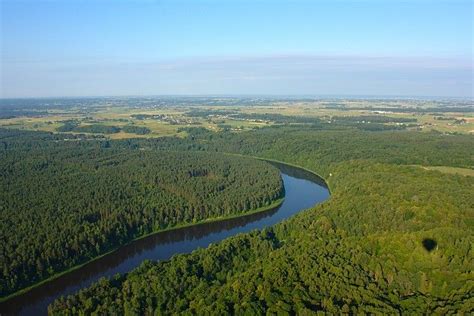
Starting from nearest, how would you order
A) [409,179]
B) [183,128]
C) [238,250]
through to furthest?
1. [238,250]
2. [409,179]
3. [183,128]

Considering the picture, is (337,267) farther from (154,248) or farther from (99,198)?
(99,198)

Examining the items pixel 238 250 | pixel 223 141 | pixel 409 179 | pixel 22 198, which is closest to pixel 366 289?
pixel 238 250

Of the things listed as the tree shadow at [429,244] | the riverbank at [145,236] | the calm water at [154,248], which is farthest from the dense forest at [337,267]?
the riverbank at [145,236]

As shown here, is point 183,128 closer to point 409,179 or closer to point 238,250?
point 409,179

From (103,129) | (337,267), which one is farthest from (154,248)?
(103,129)

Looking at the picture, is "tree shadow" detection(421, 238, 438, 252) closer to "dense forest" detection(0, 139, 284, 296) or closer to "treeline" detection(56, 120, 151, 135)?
"dense forest" detection(0, 139, 284, 296)

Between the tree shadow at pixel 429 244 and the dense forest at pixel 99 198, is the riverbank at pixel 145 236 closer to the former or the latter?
the dense forest at pixel 99 198
